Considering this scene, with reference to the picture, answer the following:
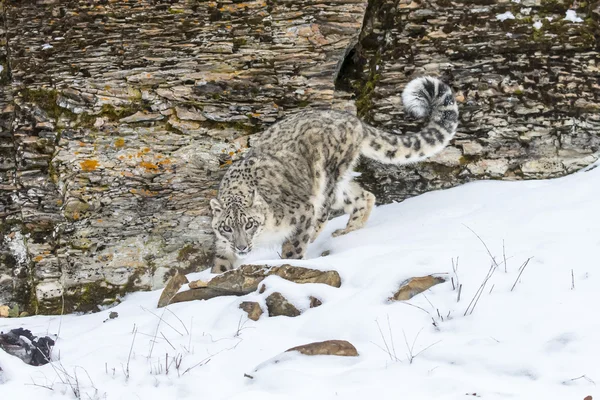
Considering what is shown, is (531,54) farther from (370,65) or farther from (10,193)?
(10,193)

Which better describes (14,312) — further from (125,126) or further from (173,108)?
(173,108)

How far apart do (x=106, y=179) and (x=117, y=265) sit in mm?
955

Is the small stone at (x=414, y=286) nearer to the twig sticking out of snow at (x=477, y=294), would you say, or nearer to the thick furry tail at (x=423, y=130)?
the twig sticking out of snow at (x=477, y=294)

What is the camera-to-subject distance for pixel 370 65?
8555mm

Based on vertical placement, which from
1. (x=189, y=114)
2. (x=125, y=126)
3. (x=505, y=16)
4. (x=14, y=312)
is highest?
(x=505, y=16)

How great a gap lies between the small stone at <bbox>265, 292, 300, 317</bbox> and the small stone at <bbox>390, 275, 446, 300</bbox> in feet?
2.42

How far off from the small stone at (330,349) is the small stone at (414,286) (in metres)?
0.82

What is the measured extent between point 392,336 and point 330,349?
0.45 m

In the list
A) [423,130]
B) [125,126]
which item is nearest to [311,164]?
[423,130]

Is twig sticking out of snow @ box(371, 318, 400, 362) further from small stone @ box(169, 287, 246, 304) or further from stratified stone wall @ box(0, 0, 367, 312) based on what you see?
stratified stone wall @ box(0, 0, 367, 312)

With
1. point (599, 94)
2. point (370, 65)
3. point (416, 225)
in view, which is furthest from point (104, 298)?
point (599, 94)

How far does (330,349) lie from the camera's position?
436 cm

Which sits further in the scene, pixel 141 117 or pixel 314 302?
pixel 141 117

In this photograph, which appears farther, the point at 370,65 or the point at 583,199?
the point at 370,65
